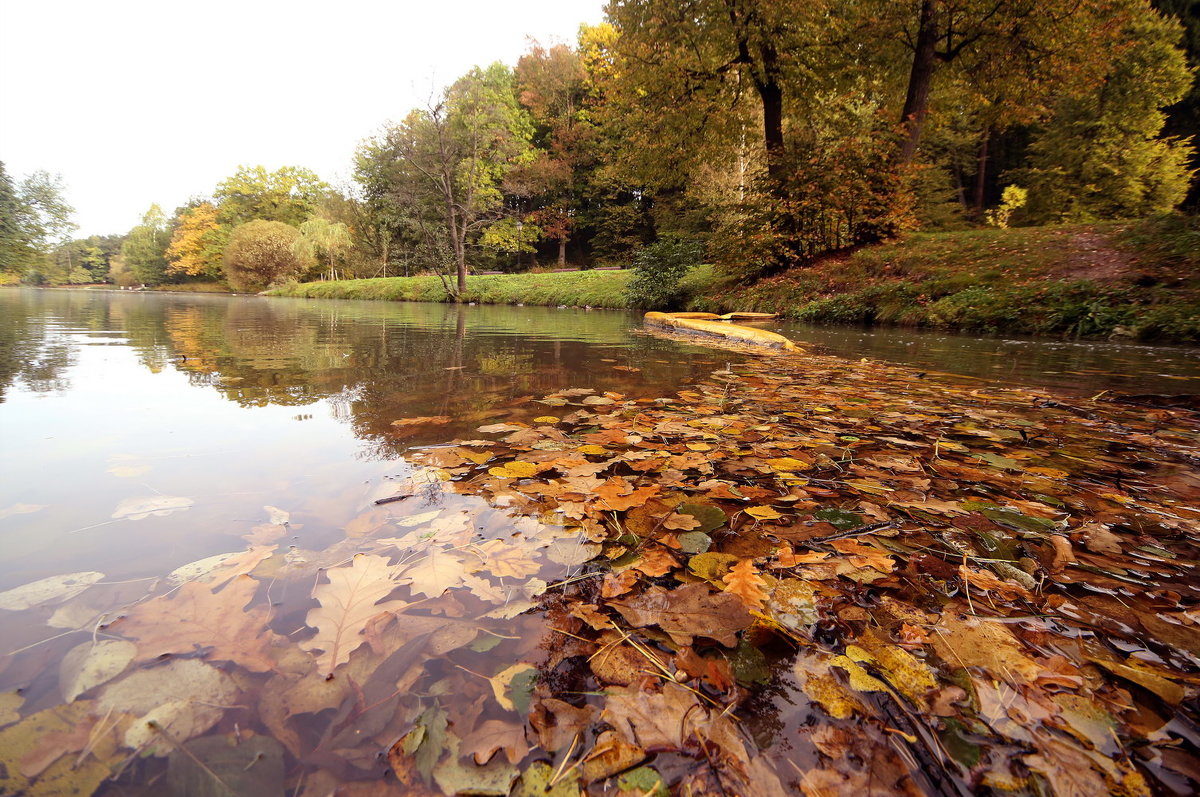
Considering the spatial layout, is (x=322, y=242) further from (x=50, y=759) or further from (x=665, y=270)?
(x=50, y=759)

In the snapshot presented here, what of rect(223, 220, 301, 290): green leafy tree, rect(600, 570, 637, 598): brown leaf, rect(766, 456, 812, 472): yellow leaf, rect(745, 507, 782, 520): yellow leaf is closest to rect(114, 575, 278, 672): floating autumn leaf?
rect(600, 570, 637, 598): brown leaf

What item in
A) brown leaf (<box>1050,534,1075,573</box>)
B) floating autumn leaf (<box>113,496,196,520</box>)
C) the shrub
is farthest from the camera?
the shrub

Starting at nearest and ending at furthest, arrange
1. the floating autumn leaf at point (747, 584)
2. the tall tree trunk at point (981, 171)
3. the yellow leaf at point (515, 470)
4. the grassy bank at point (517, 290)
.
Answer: the floating autumn leaf at point (747, 584), the yellow leaf at point (515, 470), the grassy bank at point (517, 290), the tall tree trunk at point (981, 171)

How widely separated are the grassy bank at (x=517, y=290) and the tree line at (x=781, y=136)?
1.56m

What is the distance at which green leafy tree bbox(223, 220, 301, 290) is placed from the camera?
36562 mm

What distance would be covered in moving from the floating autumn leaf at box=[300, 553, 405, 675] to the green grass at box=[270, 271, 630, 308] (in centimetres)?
1436

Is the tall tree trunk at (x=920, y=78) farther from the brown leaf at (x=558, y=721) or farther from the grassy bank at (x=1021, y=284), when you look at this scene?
the brown leaf at (x=558, y=721)

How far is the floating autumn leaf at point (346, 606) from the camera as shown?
771 mm

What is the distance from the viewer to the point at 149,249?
57.7m

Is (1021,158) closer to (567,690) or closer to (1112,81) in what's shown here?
(1112,81)

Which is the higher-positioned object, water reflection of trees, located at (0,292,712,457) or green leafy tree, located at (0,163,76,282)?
green leafy tree, located at (0,163,76,282)

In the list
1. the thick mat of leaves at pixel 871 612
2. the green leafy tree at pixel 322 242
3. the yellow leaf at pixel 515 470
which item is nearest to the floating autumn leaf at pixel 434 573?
the thick mat of leaves at pixel 871 612

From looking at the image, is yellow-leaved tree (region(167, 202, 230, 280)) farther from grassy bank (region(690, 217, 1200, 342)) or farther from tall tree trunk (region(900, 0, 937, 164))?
grassy bank (region(690, 217, 1200, 342))

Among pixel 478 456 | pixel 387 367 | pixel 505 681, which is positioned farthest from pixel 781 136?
pixel 505 681
